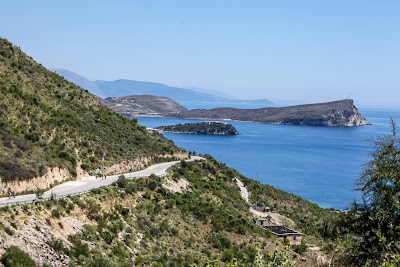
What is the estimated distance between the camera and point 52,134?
38375mm

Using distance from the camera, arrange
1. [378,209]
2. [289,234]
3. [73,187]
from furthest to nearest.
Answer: [289,234] < [73,187] < [378,209]

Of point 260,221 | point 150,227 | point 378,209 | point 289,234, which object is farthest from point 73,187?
point 378,209

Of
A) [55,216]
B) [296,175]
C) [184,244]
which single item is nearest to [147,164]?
[184,244]

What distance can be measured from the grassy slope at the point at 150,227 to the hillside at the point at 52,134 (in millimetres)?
4282

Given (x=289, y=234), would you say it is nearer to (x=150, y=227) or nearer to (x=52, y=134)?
(x=150, y=227)

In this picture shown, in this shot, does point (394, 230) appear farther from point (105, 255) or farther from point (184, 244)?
point (184, 244)

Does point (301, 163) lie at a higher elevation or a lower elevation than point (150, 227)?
lower

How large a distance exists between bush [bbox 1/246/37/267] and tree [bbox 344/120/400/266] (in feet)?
40.3

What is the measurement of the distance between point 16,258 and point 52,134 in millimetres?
21487

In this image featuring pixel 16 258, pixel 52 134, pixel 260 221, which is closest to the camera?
pixel 16 258

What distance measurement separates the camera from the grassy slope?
73.4ft

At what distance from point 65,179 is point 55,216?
10.1 m

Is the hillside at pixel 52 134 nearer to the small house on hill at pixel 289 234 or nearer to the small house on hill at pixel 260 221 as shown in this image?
the small house on hill at pixel 260 221

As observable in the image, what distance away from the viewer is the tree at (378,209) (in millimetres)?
12391
